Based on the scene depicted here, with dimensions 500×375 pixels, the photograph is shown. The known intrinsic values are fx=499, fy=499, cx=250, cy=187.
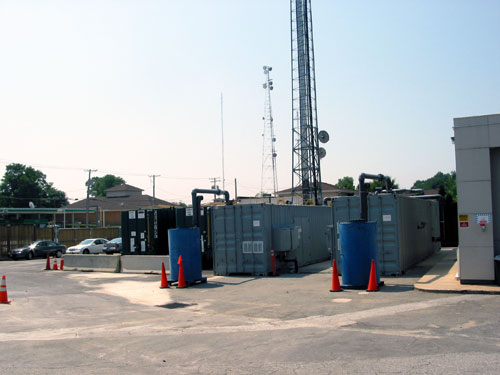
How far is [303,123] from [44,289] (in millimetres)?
25815

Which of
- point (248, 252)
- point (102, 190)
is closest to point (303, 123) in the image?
point (248, 252)

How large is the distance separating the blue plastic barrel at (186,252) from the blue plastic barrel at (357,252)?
5.11 m

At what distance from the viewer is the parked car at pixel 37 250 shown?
38.7 meters

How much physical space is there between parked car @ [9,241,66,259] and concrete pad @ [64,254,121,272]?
1571 centimetres

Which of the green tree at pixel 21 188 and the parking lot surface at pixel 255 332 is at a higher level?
the green tree at pixel 21 188

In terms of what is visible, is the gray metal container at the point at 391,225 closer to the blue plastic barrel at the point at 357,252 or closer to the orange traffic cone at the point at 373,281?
the blue plastic barrel at the point at 357,252

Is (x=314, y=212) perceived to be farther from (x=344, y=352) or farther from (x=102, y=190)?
(x=102, y=190)

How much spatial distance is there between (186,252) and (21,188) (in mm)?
101920

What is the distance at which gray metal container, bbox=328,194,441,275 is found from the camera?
16.5 m

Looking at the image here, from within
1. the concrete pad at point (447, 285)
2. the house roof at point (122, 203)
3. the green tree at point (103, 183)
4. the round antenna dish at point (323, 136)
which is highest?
the green tree at point (103, 183)

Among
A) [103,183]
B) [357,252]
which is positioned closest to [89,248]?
[357,252]

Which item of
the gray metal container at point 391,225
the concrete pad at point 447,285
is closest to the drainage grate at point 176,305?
the concrete pad at point 447,285

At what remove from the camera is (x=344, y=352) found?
7.42m

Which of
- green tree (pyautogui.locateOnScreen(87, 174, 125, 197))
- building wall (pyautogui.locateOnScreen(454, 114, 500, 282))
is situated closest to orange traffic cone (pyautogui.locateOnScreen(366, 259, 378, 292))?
building wall (pyautogui.locateOnScreen(454, 114, 500, 282))
